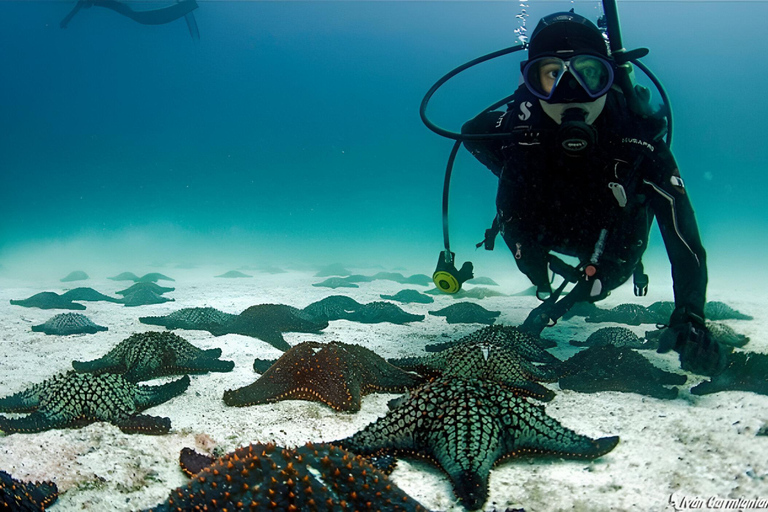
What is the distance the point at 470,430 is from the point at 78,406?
9.35ft

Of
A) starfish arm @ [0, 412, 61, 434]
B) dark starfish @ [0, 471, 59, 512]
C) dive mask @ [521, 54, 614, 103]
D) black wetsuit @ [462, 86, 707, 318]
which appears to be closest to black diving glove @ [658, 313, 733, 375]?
black wetsuit @ [462, 86, 707, 318]

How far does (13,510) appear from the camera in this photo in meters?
1.74

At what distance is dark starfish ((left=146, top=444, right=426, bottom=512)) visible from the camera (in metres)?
1.62

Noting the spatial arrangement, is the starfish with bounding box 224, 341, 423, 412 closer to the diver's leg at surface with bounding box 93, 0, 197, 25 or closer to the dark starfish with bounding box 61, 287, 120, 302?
the dark starfish with bounding box 61, 287, 120, 302

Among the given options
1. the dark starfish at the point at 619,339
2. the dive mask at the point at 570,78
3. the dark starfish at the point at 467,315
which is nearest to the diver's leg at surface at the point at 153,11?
the dark starfish at the point at 467,315

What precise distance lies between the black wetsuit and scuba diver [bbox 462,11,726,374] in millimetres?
12

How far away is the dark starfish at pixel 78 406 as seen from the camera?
297 centimetres

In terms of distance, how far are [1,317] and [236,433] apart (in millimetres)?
7410

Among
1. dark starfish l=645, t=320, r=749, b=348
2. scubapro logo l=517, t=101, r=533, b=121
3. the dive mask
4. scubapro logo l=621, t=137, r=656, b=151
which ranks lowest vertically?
dark starfish l=645, t=320, r=749, b=348

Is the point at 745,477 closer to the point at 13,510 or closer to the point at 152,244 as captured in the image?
the point at 13,510

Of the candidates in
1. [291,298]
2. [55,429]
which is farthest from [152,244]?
[55,429]

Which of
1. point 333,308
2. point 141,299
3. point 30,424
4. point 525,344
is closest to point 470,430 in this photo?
point 525,344

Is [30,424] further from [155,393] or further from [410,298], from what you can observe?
[410,298]

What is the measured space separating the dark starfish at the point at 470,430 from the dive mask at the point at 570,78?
368 cm
